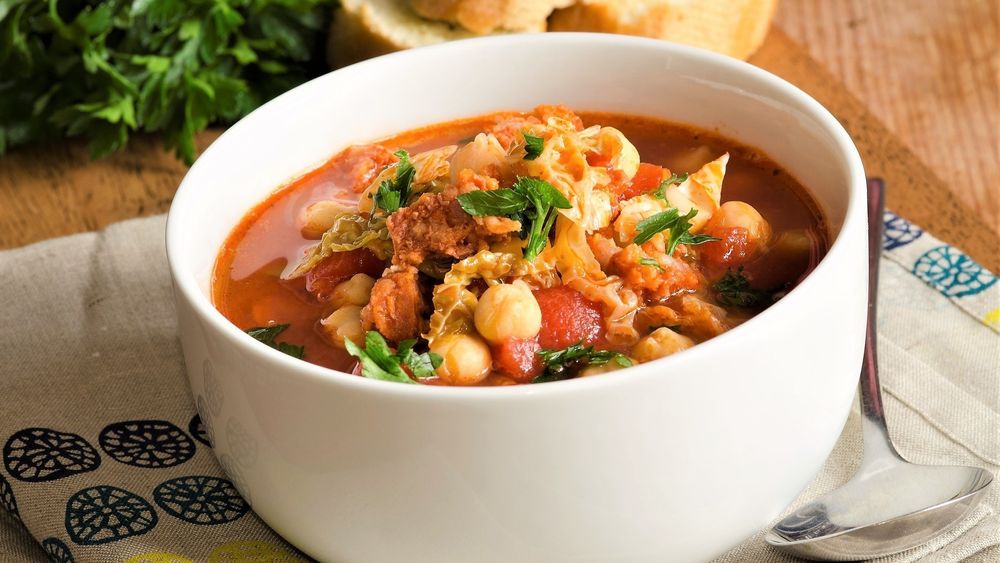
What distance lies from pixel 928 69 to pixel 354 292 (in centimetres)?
331

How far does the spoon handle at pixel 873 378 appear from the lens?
252 centimetres

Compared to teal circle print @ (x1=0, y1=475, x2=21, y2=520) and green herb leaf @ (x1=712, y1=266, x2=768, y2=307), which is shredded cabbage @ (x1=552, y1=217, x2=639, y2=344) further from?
teal circle print @ (x1=0, y1=475, x2=21, y2=520)

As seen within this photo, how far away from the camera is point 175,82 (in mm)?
4047

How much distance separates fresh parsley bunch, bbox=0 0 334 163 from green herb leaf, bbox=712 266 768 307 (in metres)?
2.26

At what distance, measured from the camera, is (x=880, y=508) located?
237 centimetres

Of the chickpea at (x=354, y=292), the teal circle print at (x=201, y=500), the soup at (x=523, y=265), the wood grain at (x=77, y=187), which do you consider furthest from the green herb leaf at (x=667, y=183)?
the wood grain at (x=77, y=187)

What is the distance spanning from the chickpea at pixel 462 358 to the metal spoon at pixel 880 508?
697 mm

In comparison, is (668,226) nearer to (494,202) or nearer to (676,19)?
(494,202)

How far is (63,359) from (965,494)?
2221 millimetres

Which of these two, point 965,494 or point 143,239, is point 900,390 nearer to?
point 965,494

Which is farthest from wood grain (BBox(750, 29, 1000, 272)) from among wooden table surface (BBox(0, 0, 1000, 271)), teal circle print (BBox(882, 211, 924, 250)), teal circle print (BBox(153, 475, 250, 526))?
teal circle print (BBox(153, 475, 250, 526))

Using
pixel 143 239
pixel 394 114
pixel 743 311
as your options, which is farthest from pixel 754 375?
pixel 143 239

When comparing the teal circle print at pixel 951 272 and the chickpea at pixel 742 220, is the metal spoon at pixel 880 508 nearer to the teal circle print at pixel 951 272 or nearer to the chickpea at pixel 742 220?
the chickpea at pixel 742 220

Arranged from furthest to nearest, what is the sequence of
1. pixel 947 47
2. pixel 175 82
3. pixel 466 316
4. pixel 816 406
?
pixel 947 47 < pixel 175 82 < pixel 466 316 < pixel 816 406
